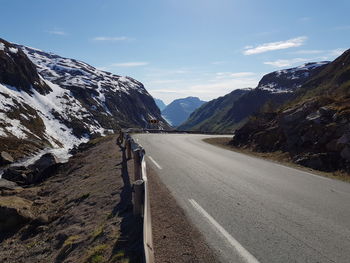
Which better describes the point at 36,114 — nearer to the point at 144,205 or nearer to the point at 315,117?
the point at 315,117

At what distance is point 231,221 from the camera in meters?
6.84

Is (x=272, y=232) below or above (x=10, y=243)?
above

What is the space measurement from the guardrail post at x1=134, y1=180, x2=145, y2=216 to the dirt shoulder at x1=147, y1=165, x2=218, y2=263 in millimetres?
443

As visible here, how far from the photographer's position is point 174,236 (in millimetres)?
6184

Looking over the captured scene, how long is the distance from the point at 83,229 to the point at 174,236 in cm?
294

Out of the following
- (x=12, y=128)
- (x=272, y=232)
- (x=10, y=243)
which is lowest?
(x=10, y=243)

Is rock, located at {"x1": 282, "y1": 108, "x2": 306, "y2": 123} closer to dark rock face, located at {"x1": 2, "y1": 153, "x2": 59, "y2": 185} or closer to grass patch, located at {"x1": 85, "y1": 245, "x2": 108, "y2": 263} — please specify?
dark rock face, located at {"x1": 2, "y1": 153, "x2": 59, "y2": 185}

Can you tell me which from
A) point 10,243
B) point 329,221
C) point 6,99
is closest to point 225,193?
point 329,221

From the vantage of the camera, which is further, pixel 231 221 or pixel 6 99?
pixel 6 99

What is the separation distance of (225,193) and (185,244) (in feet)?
12.7

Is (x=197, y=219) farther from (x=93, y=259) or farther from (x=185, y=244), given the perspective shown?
(x=93, y=259)

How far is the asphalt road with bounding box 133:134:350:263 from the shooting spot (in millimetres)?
5316

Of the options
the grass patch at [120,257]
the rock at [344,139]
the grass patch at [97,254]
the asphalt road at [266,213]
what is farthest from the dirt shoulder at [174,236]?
the rock at [344,139]

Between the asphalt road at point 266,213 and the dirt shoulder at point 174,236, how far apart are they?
20cm
